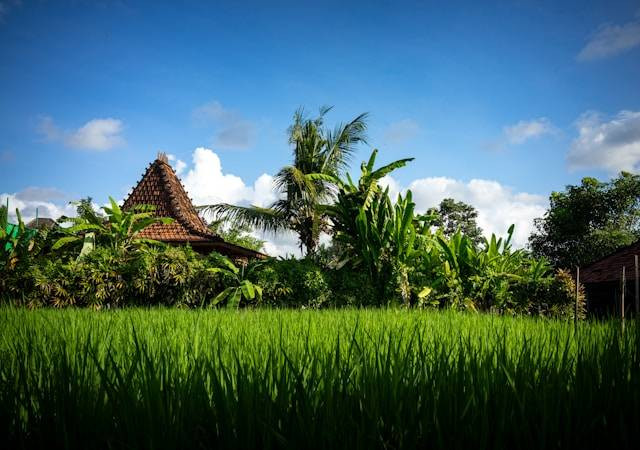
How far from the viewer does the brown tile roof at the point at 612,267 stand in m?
9.07

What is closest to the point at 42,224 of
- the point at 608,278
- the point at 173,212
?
the point at 173,212

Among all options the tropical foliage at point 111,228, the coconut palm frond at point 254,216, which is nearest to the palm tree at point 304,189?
the coconut palm frond at point 254,216

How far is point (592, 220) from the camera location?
18906 mm

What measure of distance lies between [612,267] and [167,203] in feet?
34.9

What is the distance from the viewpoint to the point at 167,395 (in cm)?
112

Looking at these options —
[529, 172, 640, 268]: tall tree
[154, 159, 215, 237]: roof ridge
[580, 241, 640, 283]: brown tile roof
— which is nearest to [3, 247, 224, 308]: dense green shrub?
[154, 159, 215, 237]: roof ridge

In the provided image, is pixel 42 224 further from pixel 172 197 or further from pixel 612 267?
pixel 612 267

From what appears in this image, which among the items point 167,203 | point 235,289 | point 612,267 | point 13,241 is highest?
point 167,203

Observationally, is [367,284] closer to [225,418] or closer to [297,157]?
[225,418]

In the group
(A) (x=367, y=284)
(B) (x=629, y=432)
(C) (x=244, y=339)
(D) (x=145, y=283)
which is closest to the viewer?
(B) (x=629, y=432)

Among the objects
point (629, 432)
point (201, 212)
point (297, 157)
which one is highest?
point (297, 157)

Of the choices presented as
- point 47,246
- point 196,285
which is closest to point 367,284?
point 196,285

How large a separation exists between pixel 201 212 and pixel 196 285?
337 inches

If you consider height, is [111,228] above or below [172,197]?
below
